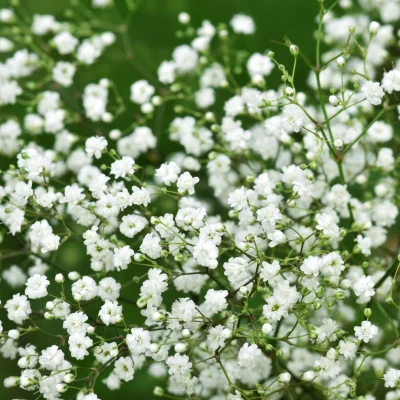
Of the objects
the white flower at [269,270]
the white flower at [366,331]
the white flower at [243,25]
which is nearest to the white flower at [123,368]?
the white flower at [269,270]

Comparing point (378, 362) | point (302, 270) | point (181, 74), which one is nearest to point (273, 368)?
point (378, 362)

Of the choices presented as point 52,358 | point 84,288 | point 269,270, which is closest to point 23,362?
point 52,358

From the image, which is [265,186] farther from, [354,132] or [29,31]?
[29,31]

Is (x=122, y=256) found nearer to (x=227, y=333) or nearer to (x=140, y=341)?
(x=140, y=341)

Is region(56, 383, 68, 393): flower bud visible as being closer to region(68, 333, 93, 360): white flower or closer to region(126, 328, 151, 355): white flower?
region(68, 333, 93, 360): white flower

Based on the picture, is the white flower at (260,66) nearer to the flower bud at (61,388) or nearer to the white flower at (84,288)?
the white flower at (84,288)

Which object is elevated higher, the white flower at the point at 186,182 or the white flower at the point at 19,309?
the white flower at the point at 186,182

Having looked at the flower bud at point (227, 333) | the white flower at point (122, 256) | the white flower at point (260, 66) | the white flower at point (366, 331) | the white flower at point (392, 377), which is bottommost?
the white flower at point (392, 377)

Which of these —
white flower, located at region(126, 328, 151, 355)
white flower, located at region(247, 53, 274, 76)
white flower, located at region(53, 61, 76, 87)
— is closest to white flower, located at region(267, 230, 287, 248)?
white flower, located at region(126, 328, 151, 355)

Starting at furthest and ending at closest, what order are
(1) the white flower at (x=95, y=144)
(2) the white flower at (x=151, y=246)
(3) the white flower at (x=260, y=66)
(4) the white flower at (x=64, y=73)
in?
1. (4) the white flower at (x=64, y=73)
2. (3) the white flower at (x=260, y=66)
3. (1) the white flower at (x=95, y=144)
4. (2) the white flower at (x=151, y=246)
